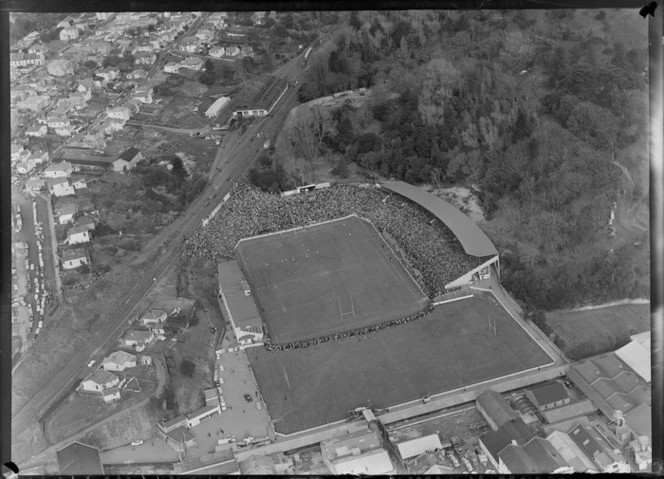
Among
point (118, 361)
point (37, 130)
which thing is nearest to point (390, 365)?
point (118, 361)

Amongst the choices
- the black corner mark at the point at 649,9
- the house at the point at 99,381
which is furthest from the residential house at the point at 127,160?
the black corner mark at the point at 649,9

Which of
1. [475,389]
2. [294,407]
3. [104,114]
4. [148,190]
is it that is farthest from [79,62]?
[475,389]

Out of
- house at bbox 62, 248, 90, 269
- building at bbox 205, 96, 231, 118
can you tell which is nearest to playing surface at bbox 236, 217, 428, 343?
house at bbox 62, 248, 90, 269

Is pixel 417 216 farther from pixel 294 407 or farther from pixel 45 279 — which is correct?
pixel 45 279

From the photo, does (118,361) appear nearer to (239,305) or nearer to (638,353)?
(239,305)

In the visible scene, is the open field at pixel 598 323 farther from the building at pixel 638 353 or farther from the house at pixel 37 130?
the house at pixel 37 130

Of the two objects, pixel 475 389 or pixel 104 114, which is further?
pixel 104 114
